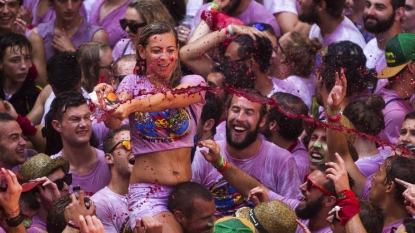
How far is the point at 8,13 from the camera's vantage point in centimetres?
1066

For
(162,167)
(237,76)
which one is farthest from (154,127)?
(237,76)

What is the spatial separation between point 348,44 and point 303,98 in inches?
24.4

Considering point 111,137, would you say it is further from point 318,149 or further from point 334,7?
point 334,7

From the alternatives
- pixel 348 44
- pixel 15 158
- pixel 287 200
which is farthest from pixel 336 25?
pixel 15 158

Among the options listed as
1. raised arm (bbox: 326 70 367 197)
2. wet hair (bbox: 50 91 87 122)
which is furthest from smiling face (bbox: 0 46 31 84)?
raised arm (bbox: 326 70 367 197)

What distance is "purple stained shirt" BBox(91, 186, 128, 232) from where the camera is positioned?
27.0 feet

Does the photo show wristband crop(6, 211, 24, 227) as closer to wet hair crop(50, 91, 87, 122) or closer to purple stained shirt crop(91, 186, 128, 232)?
purple stained shirt crop(91, 186, 128, 232)

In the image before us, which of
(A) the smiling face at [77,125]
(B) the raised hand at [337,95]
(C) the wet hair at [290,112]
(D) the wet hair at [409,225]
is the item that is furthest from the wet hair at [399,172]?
(A) the smiling face at [77,125]

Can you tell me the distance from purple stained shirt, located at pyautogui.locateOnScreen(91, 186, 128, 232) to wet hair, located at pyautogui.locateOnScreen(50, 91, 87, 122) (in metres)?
0.92

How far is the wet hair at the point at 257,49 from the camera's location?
9.27 m

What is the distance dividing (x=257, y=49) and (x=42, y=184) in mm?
2339

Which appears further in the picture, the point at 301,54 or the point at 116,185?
the point at 301,54

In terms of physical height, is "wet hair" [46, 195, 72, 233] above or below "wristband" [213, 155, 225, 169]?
above

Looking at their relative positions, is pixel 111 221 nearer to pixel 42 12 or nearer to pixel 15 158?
pixel 15 158
